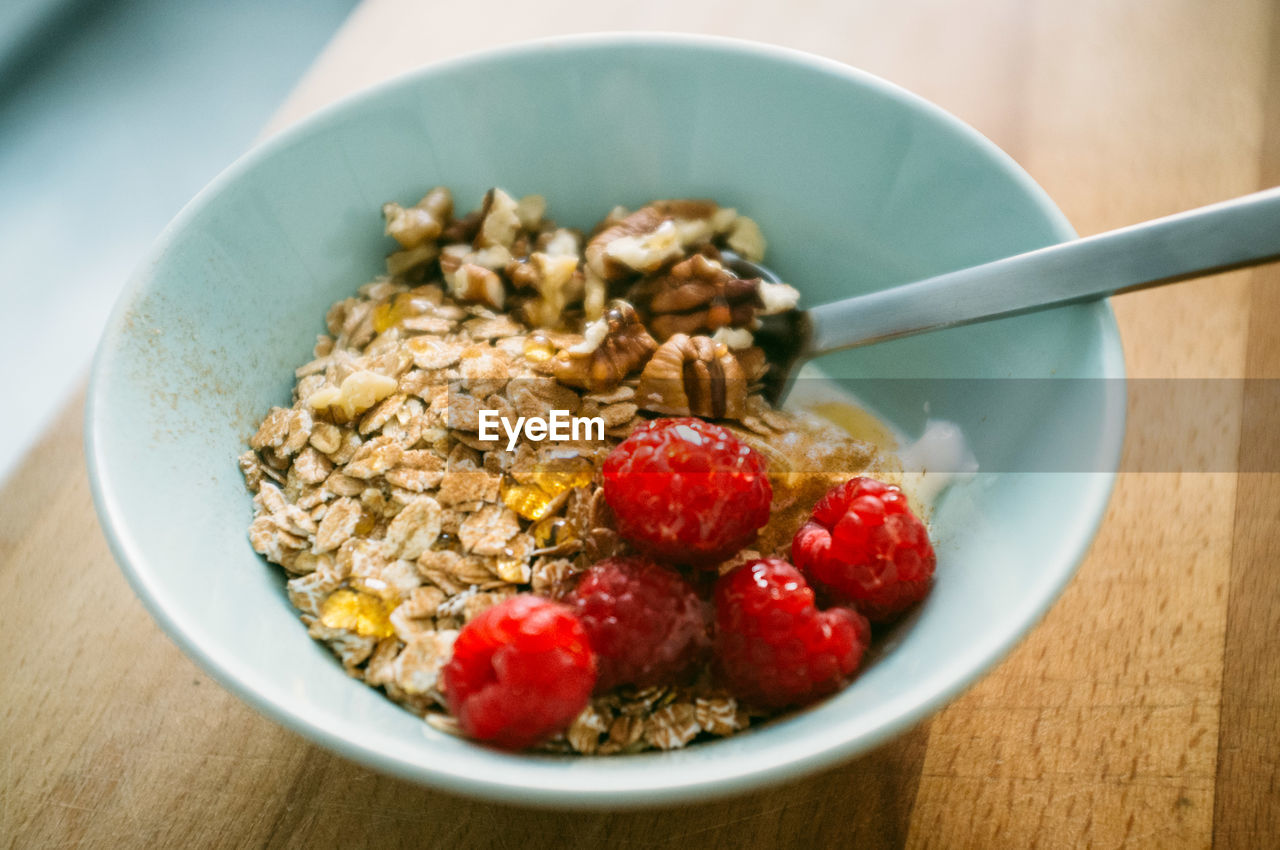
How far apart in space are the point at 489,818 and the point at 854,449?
0.39 meters

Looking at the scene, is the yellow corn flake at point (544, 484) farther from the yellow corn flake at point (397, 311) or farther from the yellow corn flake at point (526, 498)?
the yellow corn flake at point (397, 311)

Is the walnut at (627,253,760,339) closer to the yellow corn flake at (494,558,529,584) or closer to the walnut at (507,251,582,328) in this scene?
the walnut at (507,251,582,328)

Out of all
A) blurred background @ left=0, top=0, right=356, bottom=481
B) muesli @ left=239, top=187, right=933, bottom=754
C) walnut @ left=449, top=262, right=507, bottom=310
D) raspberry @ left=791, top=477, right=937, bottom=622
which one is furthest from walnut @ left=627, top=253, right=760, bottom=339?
blurred background @ left=0, top=0, right=356, bottom=481

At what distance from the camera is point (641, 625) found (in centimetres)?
53

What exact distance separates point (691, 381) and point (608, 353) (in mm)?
71

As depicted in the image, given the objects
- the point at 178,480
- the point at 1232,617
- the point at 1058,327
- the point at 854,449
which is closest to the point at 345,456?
the point at 178,480

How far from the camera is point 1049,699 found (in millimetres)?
601

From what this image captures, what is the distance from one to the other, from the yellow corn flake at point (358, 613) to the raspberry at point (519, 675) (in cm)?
7

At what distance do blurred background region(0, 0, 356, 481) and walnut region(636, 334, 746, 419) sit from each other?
89cm

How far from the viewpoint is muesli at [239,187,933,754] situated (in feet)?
1.71

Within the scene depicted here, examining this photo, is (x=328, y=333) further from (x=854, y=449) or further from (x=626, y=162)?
(x=854, y=449)

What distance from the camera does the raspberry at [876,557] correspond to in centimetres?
54

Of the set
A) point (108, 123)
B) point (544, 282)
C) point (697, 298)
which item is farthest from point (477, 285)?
point (108, 123)

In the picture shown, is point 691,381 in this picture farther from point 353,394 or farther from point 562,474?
point 353,394
